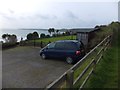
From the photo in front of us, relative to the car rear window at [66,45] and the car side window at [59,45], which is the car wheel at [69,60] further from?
the car side window at [59,45]

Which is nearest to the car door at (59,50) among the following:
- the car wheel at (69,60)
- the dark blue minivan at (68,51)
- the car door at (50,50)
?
the dark blue minivan at (68,51)

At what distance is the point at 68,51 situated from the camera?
1388 cm

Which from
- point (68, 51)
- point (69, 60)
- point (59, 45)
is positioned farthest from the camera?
point (59, 45)

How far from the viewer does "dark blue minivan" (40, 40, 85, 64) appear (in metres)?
13.6

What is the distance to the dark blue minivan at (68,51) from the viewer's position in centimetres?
1362

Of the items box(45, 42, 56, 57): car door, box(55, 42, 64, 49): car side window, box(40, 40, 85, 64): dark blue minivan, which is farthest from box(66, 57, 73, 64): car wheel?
box(45, 42, 56, 57): car door

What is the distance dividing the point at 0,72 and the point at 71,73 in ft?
26.3

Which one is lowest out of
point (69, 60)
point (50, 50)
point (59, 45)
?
point (69, 60)

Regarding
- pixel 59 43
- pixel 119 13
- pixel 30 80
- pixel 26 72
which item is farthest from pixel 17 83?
pixel 119 13

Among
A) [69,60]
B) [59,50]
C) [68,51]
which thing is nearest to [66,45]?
[68,51]

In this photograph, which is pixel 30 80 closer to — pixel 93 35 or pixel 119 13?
pixel 93 35

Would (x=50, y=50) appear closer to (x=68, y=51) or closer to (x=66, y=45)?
(x=66, y=45)

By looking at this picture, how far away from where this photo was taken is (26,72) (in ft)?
35.5

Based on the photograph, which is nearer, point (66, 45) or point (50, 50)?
point (66, 45)
